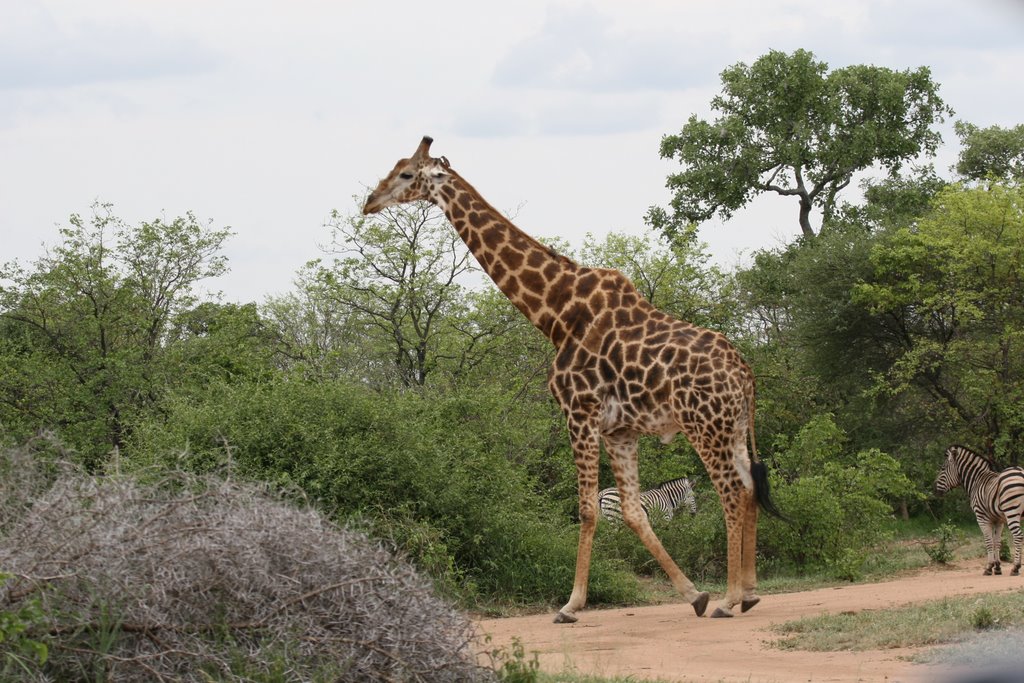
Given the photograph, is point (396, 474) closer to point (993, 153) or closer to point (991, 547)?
point (991, 547)

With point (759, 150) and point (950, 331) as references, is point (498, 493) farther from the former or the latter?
point (759, 150)

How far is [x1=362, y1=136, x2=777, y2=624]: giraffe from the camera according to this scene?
37.0ft

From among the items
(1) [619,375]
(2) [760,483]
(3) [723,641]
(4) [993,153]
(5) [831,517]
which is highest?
(4) [993,153]

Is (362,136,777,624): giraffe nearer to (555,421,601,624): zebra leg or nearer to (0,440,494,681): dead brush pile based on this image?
A: (555,421,601,624): zebra leg

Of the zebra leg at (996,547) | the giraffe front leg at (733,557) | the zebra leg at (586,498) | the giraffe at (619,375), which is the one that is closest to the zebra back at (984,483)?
the zebra leg at (996,547)

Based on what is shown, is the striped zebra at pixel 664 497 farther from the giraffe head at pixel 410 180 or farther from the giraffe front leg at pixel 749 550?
the giraffe head at pixel 410 180

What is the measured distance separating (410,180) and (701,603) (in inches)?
186

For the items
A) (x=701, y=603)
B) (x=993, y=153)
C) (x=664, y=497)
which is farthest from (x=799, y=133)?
(x=701, y=603)

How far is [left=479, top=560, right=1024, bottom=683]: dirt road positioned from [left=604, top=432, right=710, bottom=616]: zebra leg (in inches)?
12.4

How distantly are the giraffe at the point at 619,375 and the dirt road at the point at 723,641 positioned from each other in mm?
429

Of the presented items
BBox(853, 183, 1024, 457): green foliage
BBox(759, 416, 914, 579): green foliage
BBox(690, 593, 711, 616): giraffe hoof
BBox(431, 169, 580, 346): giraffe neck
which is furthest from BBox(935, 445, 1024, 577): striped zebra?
BBox(431, 169, 580, 346): giraffe neck

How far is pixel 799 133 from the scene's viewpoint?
105 feet

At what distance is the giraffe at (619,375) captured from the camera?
11.3m

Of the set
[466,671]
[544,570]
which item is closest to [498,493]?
[544,570]
